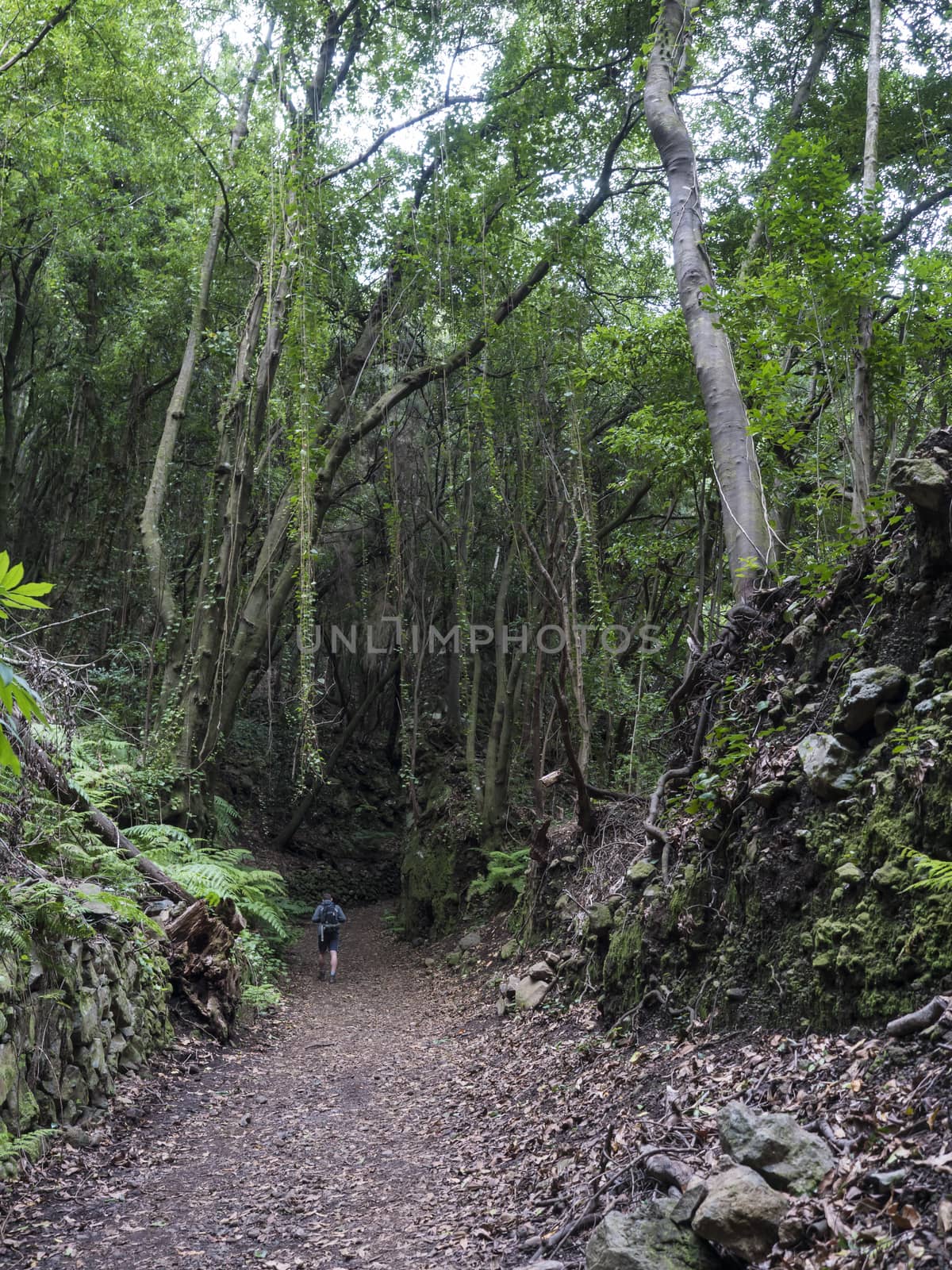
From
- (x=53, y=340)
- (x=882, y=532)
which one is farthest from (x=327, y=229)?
(x=882, y=532)

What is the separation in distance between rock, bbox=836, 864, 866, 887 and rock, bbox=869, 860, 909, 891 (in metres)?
0.10

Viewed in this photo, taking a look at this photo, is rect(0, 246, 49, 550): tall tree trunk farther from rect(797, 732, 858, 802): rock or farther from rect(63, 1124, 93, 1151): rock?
rect(797, 732, 858, 802): rock

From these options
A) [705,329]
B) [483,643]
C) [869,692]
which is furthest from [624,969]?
[483,643]

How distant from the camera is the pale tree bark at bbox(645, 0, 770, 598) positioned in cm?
631

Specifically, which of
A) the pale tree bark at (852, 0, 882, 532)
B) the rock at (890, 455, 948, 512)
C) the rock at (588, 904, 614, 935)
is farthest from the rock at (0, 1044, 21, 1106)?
the pale tree bark at (852, 0, 882, 532)

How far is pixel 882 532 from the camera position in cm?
431

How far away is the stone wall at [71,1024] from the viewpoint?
4012mm

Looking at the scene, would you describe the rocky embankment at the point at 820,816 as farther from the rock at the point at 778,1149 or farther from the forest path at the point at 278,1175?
the forest path at the point at 278,1175

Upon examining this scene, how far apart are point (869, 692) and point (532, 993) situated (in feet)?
14.9

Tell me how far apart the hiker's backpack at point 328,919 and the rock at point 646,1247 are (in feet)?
28.2

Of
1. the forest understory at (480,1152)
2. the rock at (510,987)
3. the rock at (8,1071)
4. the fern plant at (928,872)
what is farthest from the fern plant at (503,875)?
the fern plant at (928,872)

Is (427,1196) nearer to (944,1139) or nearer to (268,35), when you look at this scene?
(944,1139)

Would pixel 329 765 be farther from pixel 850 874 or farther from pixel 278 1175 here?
pixel 850 874

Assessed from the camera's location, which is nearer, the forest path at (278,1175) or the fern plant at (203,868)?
the forest path at (278,1175)
